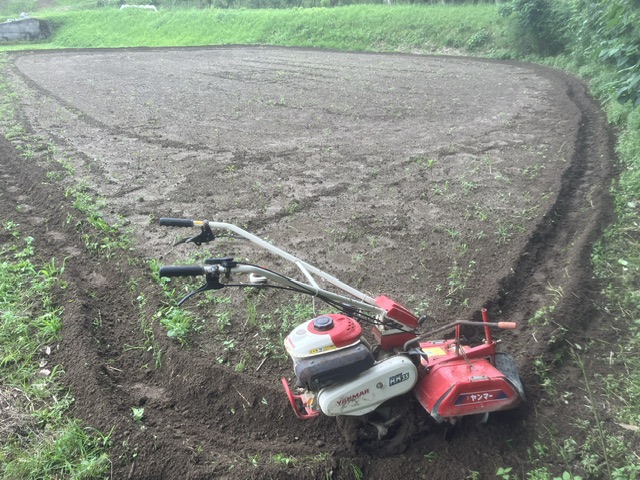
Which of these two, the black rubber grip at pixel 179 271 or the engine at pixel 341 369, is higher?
the black rubber grip at pixel 179 271

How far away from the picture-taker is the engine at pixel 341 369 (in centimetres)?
326

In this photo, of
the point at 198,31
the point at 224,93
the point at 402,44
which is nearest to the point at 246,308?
the point at 224,93

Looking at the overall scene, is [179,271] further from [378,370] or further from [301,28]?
[301,28]

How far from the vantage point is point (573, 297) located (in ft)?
15.9

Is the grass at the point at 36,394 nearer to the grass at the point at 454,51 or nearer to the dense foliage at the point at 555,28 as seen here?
the grass at the point at 454,51

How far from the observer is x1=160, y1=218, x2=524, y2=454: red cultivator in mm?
3271

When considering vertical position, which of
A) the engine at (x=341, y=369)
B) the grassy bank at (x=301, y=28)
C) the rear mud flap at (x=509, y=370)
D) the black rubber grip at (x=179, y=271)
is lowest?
the grassy bank at (x=301, y=28)

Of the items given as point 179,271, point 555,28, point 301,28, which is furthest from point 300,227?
point 301,28

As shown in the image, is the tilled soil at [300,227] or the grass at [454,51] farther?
the tilled soil at [300,227]

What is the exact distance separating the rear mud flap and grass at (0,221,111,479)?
2835 millimetres

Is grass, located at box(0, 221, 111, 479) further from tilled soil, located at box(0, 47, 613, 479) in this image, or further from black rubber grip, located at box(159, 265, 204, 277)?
black rubber grip, located at box(159, 265, 204, 277)

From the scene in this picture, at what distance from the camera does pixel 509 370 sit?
376cm

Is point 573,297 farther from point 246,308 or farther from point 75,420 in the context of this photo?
point 75,420

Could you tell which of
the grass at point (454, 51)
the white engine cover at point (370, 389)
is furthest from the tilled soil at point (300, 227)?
the white engine cover at point (370, 389)
